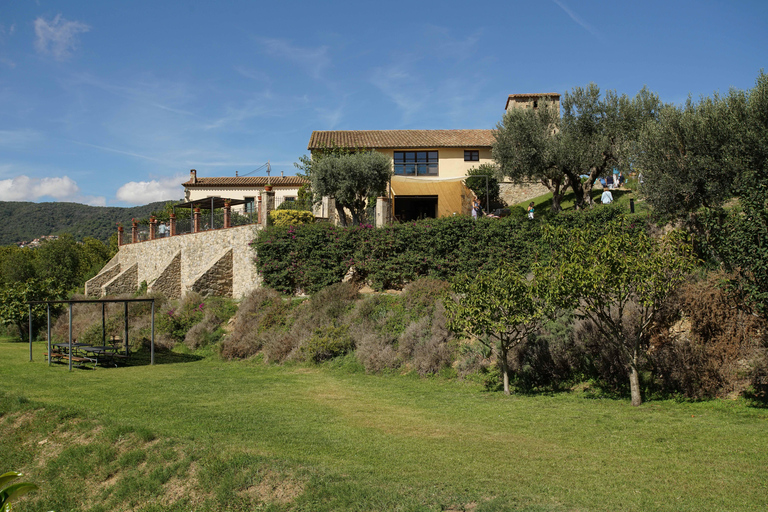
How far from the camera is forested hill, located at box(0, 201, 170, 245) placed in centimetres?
8622

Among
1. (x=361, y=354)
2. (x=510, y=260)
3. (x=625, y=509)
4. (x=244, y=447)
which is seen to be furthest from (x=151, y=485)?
(x=510, y=260)

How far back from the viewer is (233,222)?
2578 centimetres

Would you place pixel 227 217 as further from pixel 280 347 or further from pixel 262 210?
pixel 280 347

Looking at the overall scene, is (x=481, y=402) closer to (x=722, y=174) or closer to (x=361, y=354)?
(x=361, y=354)

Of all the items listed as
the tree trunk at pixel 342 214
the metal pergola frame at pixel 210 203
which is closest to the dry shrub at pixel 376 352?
the tree trunk at pixel 342 214

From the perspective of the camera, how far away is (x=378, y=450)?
7547 millimetres

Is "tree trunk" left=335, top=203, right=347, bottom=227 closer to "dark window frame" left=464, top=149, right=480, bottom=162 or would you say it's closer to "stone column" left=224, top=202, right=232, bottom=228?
"stone column" left=224, top=202, right=232, bottom=228

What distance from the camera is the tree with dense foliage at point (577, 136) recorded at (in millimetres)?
22047

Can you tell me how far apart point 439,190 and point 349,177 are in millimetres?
5085

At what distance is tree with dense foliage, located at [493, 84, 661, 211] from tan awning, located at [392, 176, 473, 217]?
3510 mm

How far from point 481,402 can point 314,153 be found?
76.7 feet

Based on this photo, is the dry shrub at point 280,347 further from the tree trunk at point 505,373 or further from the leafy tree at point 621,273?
the leafy tree at point 621,273

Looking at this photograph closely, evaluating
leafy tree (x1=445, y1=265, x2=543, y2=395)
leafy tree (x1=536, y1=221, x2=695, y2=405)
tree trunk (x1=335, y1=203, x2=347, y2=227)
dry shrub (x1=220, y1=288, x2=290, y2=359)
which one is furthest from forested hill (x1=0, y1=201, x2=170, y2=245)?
leafy tree (x1=536, y1=221, x2=695, y2=405)

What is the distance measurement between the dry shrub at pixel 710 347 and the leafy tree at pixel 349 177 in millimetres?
16302
